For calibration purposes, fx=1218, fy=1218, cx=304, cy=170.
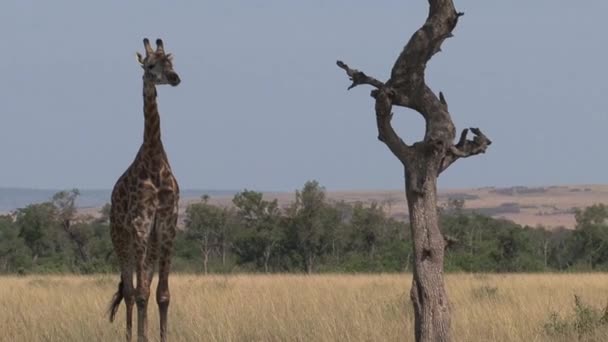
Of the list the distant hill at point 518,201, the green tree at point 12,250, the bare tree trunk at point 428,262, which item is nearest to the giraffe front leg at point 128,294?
the bare tree trunk at point 428,262

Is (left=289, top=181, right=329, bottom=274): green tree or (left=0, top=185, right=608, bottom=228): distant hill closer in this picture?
(left=289, top=181, right=329, bottom=274): green tree

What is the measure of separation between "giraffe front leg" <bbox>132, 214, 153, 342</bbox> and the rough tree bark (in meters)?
2.13

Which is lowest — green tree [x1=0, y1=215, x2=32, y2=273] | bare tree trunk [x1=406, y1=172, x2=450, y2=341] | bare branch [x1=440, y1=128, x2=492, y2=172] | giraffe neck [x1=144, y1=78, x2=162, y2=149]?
green tree [x1=0, y1=215, x2=32, y2=273]

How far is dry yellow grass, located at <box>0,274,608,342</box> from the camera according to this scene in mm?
9828

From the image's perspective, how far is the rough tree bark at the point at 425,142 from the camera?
754cm

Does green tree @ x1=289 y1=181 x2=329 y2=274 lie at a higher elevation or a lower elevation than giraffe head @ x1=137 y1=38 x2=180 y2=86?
lower

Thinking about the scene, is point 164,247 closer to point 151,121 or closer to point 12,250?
point 151,121

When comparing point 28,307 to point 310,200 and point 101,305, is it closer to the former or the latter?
point 101,305

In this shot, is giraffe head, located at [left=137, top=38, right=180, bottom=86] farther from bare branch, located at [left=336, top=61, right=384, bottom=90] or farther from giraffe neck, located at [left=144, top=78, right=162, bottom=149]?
bare branch, located at [left=336, top=61, right=384, bottom=90]

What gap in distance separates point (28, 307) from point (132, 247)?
470cm

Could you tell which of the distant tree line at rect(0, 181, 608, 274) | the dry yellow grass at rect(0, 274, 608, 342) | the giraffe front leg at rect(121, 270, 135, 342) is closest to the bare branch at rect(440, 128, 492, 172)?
the dry yellow grass at rect(0, 274, 608, 342)

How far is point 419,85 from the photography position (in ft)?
24.9

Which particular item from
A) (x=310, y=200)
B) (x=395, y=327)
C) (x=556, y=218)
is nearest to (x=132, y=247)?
(x=395, y=327)

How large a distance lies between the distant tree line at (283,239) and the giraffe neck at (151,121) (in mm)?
23240
